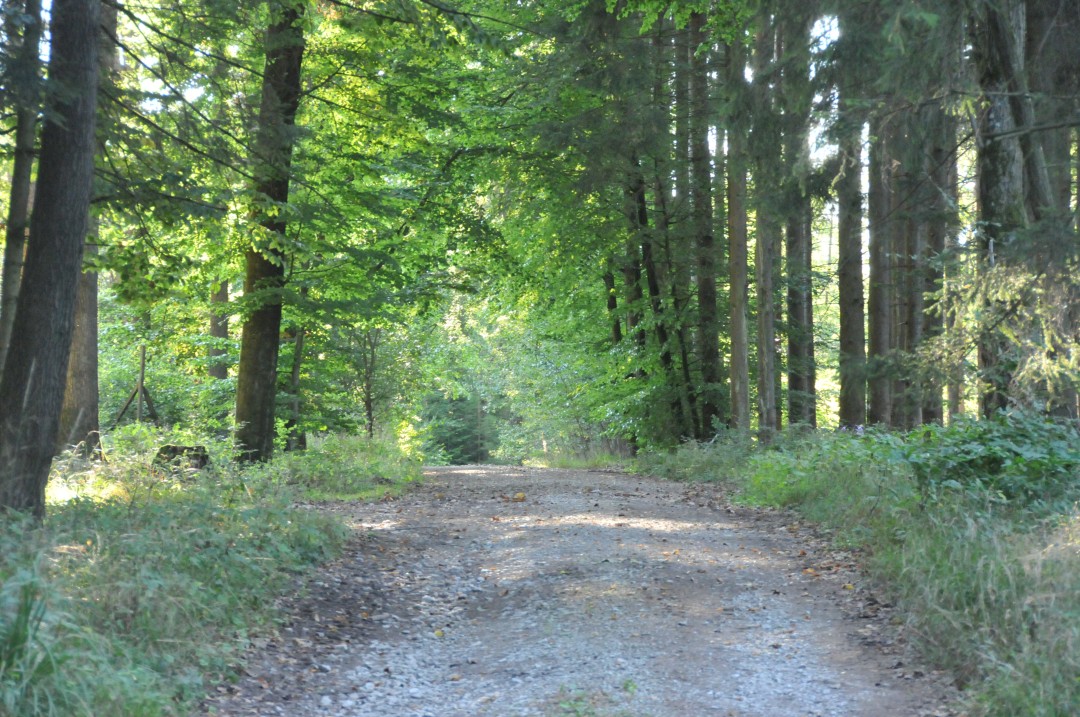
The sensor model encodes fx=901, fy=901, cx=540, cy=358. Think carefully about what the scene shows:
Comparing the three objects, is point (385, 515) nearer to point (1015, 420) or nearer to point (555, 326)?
point (1015, 420)

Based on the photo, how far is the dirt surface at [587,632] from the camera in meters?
5.33

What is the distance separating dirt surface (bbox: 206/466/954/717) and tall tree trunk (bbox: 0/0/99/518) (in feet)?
7.88

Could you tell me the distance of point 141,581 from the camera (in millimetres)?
5512

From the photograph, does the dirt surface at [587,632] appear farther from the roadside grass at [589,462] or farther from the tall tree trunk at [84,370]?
the roadside grass at [589,462]

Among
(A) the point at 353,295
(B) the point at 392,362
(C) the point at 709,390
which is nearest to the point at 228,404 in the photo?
(A) the point at 353,295

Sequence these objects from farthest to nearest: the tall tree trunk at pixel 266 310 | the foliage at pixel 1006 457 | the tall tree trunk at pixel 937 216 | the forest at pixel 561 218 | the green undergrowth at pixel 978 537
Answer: the tall tree trunk at pixel 266 310
the tall tree trunk at pixel 937 216
the forest at pixel 561 218
the foliage at pixel 1006 457
the green undergrowth at pixel 978 537

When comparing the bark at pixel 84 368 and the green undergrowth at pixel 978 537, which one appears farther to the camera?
the bark at pixel 84 368

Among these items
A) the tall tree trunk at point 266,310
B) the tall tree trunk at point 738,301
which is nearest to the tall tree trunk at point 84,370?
the tall tree trunk at point 266,310

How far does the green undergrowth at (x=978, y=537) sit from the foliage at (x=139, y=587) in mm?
4436

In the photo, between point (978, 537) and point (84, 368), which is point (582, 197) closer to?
point (84, 368)

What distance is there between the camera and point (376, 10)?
1094 cm

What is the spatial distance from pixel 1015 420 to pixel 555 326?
1876cm

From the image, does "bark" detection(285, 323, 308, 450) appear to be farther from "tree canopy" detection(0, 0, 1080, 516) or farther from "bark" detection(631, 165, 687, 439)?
"bark" detection(631, 165, 687, 439)

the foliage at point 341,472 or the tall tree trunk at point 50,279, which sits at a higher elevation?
the tall tree trunk at point 50,279
